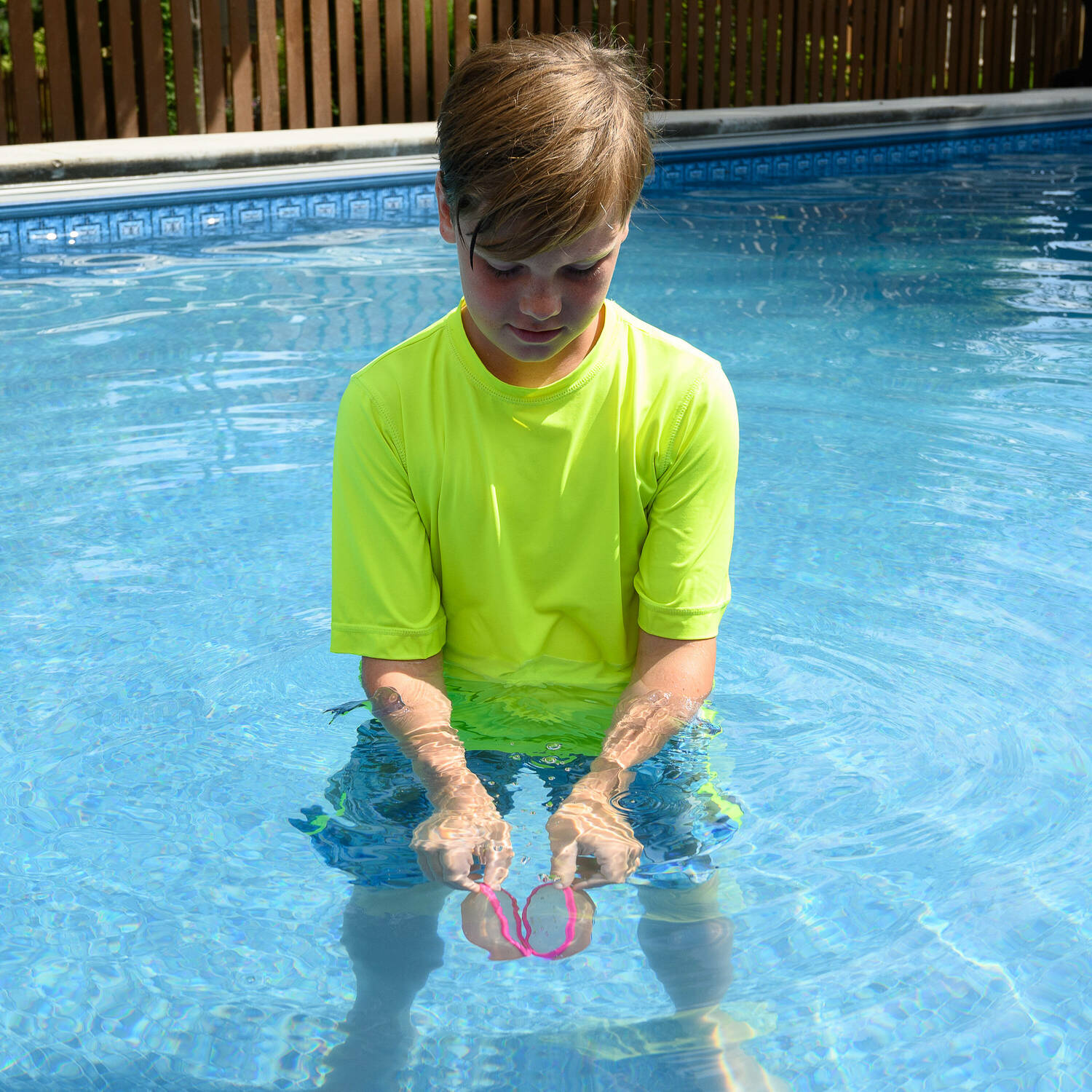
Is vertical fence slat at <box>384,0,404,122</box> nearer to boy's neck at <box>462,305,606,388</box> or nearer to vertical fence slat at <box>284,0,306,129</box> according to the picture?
vertical fence slat at <box>284,0,306,129</box>

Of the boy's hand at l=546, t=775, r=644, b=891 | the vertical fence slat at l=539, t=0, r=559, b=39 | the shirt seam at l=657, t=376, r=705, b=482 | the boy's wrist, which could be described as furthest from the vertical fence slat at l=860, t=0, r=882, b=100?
the boy's hand at l=546, t=775, r=644, b=891

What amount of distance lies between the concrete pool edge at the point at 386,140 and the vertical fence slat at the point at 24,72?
42cm

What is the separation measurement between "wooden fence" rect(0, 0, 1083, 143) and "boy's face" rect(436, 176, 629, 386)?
5.79 meters

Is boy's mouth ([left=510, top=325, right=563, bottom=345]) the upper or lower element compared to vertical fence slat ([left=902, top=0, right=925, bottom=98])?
lower

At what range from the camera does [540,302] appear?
1.79 metres

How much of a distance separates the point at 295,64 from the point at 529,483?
8.55m

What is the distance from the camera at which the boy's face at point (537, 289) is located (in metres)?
1.76

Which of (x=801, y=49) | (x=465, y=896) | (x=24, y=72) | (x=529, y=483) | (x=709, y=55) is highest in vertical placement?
(x=801, y=49)

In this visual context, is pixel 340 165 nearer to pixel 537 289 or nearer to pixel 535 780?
pixel 535 780

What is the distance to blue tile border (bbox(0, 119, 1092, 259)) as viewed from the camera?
7.67m

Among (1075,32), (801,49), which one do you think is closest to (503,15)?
(801,49)

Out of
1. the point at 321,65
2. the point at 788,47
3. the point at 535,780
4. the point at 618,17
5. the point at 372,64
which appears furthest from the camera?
the point at 788,47

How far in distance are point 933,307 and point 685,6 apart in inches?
276

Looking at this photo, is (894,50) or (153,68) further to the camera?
(894,50)
